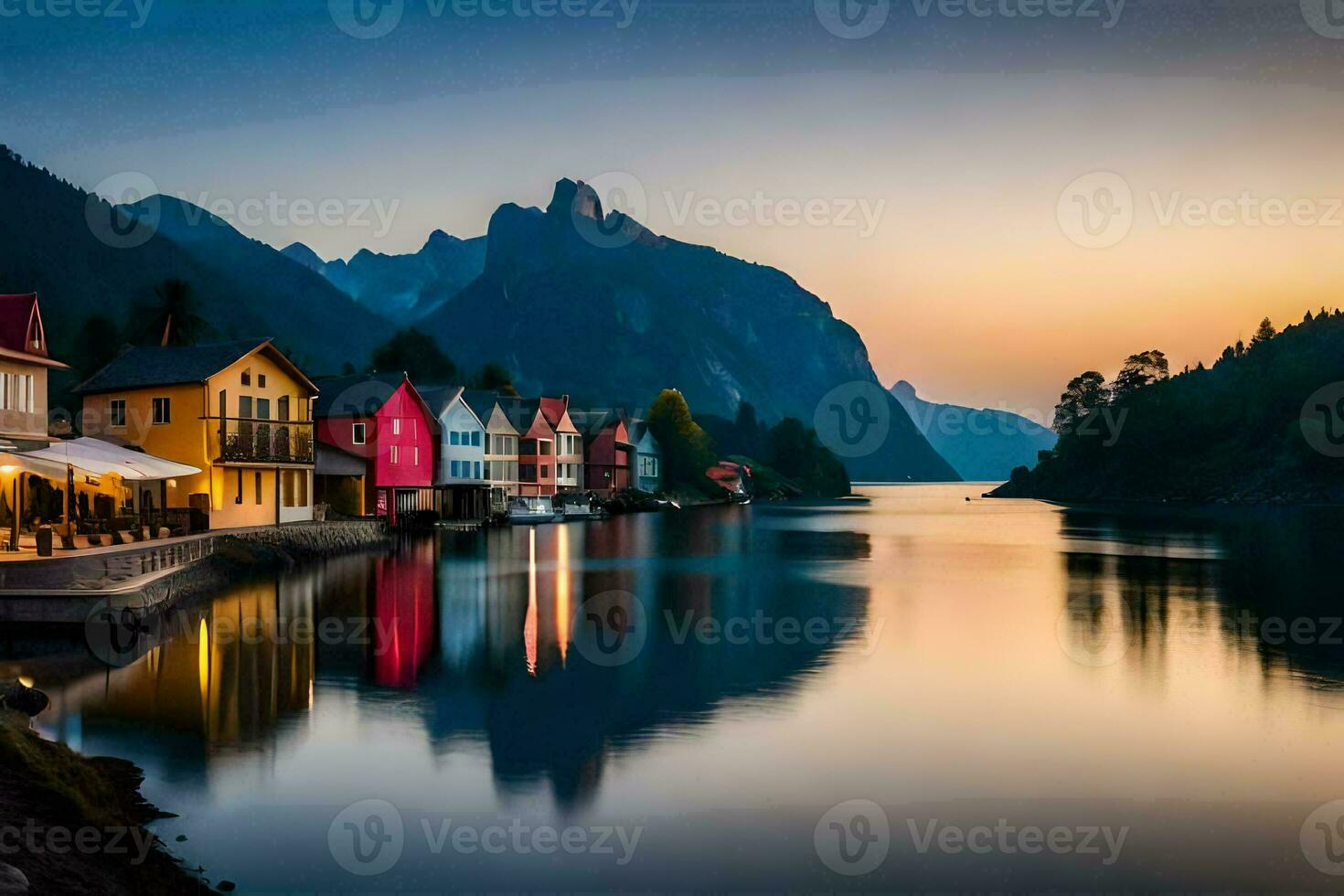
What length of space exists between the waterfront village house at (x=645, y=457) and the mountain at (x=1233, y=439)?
90.7m

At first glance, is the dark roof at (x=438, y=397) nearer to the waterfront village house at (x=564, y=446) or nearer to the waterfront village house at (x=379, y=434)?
the waterfront village house at (x=379, y=434)

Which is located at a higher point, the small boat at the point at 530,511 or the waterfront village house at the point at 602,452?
the waterfront village house at the point at 602,452

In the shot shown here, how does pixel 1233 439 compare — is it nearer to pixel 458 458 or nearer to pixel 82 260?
pixel 458 458

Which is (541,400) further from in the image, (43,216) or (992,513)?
(43,216)

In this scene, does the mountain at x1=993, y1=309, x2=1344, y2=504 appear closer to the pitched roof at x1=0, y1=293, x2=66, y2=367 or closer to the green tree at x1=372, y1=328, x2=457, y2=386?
the green tree at x1=372, y1=328, x2=457, y2=386

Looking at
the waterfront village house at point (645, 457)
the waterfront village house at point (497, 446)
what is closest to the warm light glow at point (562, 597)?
the waterfront village house at point (497, 446)

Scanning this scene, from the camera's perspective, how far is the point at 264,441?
54094mm

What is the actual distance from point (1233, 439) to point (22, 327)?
7275 inches

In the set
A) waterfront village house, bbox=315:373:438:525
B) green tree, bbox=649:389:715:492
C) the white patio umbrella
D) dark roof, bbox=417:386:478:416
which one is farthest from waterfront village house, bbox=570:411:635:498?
the white patio umbrella

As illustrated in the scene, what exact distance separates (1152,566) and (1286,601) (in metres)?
15.4

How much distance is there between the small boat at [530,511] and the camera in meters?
92.8

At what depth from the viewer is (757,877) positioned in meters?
13.3

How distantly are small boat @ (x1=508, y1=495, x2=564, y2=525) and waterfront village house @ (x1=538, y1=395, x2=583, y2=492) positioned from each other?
11.2m

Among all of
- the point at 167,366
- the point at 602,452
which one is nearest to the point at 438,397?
the point at 167,366
